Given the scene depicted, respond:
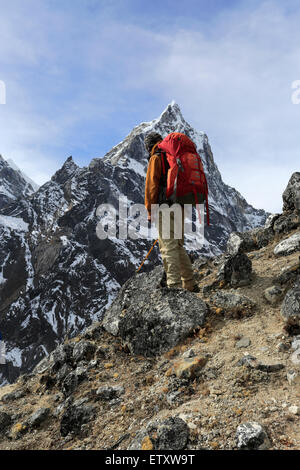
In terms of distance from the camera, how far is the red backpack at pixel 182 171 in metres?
6.92

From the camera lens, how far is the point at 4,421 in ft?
19.6

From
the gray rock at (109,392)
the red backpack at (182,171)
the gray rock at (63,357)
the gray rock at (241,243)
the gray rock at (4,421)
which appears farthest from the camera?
the gray rock at (241,243)

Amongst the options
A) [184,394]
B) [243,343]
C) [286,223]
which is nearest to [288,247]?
[286,223]

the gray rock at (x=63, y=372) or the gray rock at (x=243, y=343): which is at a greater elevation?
the gray rock at (x=243, y=343)

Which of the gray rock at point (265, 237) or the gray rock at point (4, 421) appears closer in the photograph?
the gray rock at point (4, 421)

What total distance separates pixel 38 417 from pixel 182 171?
5.79 meters

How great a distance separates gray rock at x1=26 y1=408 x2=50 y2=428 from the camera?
554cm

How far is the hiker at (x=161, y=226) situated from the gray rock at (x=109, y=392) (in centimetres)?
283

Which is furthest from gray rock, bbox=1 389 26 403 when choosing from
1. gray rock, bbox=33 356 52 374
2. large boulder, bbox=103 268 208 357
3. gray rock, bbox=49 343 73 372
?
large boulder, bbox=103 268 208 357

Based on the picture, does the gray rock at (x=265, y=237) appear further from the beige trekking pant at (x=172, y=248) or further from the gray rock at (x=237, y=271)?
the beige trekking pant at (x=172, y=248)

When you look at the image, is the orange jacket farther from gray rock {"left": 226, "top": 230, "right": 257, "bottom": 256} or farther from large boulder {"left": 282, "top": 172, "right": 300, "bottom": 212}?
large boulder {"left": 282, "top": 172, "right": 300, "bottom": 212}

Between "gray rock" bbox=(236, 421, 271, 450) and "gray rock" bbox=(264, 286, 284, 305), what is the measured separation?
11.0ft

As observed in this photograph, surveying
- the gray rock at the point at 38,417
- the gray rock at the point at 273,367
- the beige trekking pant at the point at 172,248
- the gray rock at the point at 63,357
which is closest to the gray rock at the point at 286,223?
the beige trekking pant at the point at 172,248

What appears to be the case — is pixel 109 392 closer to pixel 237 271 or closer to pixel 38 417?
pixel 38 417
